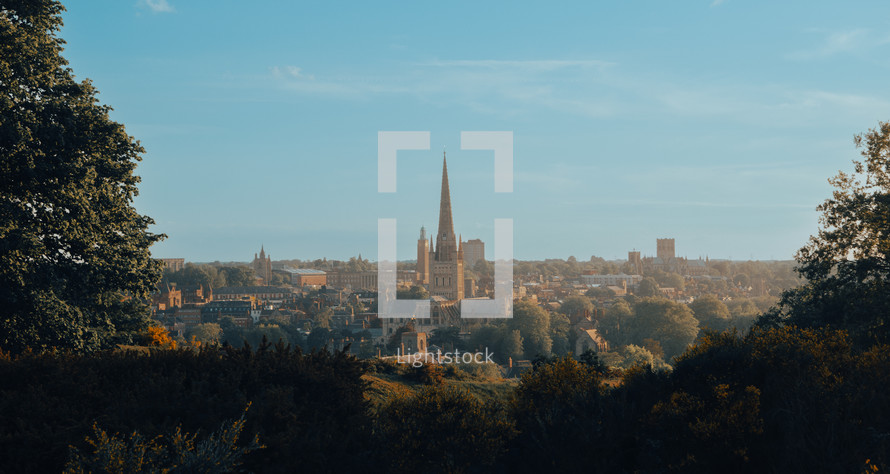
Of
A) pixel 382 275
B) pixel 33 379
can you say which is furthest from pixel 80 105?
pixel 382 275

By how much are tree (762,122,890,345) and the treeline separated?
4360 millimetres

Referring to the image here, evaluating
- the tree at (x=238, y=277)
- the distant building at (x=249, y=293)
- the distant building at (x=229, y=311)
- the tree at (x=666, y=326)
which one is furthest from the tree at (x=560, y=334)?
the tree at (x=238, y=277)

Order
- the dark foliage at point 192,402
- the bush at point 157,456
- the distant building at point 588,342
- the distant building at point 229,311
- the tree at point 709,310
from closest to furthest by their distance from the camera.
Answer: the bush at point 157,456
the dark foliage at point 192,402
the distant building at point 588,342
the tree at point 709,310
the distant building at point 229,311

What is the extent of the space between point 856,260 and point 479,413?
12.7m

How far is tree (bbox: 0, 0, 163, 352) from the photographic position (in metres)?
15.9

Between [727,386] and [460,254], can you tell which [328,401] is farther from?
[460,254]

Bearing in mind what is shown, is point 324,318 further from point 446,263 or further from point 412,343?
point 412,343

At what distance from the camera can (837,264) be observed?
2069 centimetres

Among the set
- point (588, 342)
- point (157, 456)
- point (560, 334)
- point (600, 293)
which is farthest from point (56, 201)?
point (600, 293)

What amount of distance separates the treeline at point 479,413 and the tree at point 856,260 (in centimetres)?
436

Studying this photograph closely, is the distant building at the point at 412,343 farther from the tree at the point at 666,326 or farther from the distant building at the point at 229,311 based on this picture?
the distant building at the point at 229,311

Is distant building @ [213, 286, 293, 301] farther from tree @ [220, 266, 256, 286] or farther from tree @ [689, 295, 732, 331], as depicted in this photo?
tree @ [689, 295, 732, 331]

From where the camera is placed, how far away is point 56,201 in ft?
54.2

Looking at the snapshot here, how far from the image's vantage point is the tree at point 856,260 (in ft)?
61.6
